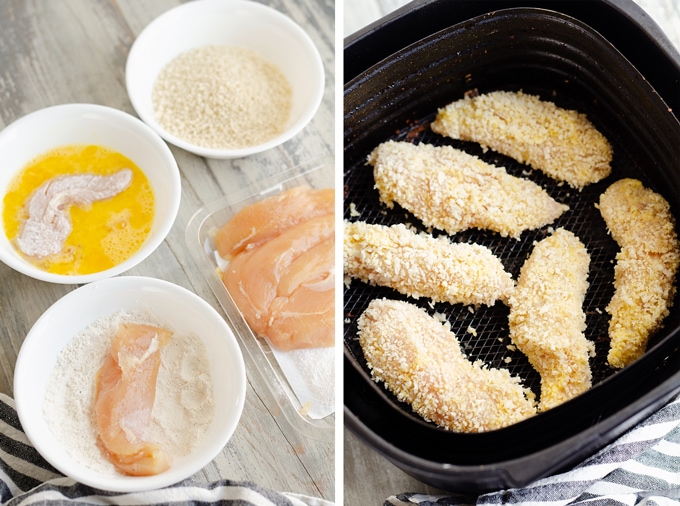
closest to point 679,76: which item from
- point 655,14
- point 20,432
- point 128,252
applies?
point 655,14

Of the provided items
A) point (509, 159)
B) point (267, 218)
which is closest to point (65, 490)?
point (267, 218)

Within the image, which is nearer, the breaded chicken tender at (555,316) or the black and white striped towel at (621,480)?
the black and white striped towel at (621,480)

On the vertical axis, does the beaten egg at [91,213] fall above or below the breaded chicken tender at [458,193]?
below

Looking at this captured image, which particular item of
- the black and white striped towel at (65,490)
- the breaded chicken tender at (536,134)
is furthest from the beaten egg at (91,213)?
the breaded chicken tender at (536,134)

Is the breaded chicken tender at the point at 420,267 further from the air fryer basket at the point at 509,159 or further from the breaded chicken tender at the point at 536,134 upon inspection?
the breaded chicken tender at the point at 536,134

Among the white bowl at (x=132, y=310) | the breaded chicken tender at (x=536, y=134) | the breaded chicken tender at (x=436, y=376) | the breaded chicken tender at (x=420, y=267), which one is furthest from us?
the breaded chicken tender at (x=536, y=134)

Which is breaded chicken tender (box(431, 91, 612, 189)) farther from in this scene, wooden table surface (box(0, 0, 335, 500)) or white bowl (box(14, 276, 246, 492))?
white bowl (box(14, 276, 246, 492))

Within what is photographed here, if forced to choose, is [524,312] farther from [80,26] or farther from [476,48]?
[80,26]

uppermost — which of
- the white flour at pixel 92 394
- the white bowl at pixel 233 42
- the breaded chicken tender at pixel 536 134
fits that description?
the breaded chicken tender at pixel 536 134

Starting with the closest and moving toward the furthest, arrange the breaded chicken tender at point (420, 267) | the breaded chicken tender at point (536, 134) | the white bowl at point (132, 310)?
the white bowl at point (132, 310)
the breaded chicken tender at point (420, 267)
the breaded chicken tender at point (536, 134)
